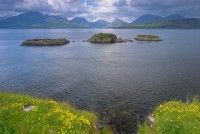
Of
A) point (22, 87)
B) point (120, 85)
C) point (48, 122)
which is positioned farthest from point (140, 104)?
point (22, 87)

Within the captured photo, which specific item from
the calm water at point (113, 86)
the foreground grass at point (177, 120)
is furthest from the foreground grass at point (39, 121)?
the calm water at point (113, 86)

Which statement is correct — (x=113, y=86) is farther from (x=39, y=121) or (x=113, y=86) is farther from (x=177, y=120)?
(x=39, y=121)

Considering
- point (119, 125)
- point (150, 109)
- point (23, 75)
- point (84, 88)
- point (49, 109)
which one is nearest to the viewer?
point (49, 109)

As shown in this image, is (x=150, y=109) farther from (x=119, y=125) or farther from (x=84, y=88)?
(x=84, y=88)

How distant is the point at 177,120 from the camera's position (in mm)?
24531

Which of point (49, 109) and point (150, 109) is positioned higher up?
point (49, 109)

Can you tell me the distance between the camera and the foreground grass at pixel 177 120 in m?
23.4

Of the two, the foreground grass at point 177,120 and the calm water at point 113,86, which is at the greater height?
the foreground grass at point 177,120

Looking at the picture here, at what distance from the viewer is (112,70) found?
86.8m

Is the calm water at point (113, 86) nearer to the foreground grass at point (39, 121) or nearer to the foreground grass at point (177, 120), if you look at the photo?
the foreground grass at point (177, 120)

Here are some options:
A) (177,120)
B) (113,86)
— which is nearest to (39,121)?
(177,120)

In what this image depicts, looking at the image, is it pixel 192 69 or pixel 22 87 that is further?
pixel 192 69

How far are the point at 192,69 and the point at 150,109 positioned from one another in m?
45.0

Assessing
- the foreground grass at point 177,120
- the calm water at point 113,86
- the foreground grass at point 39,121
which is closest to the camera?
the foreground grass at point 177,120
